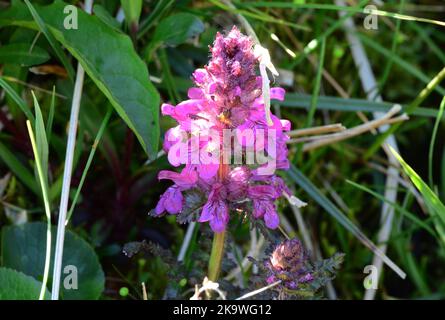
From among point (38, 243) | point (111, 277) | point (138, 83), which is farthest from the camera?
point (111, 277)

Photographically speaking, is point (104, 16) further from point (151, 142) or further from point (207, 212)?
point (207, 212)

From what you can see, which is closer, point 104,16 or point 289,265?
point 289,265

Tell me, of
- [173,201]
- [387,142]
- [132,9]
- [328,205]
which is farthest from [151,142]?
[387,142]

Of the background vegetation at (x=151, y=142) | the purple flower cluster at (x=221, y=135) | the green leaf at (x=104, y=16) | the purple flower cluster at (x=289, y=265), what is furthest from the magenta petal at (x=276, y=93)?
the green leaf at (x=104, y=16)
